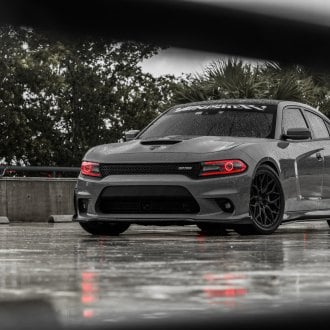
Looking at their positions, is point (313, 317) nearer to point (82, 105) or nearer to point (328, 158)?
point (82, 105)

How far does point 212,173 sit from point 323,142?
7.32 feet

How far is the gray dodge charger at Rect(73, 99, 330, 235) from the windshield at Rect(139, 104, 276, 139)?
0.01m

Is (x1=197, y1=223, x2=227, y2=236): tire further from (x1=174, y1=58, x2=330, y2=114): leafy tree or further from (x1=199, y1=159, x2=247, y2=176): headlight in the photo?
(x1=174, y1=58, x2=330, y2=114): leafy tree

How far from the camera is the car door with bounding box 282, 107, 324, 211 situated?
870 cm

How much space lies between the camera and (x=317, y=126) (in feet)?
31.6

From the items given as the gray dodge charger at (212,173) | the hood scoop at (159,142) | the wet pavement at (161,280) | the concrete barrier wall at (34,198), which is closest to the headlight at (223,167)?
the gray dodge charger at (212,173)

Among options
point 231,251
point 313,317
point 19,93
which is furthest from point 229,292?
point 231,251

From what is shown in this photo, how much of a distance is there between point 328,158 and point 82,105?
6671 millimetres

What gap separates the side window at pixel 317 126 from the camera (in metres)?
9.52

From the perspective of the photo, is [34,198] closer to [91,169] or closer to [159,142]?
[91,169]

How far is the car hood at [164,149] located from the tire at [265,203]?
377mm

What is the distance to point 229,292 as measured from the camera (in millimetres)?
2209

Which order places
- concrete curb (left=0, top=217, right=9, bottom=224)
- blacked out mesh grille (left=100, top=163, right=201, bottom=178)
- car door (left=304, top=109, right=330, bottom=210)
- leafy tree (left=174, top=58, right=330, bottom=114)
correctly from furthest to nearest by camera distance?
concrete curb (left=0, top=217, right=9, bottom=224) < car door (left=304, top=109, right=330, bottom=210) < blacked out mesh grille (left=100, top=163, right=201, bottom=178) < leafy tree (left=174, top=58, right=330, bottom=114)

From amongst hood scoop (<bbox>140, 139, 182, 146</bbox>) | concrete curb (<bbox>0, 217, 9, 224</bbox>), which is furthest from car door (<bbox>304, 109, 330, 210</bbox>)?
concrete curb (<bbox>0, 217, 9, 224</bbox>)
